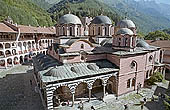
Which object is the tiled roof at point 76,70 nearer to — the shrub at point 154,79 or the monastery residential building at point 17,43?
the shrub at point 154,79

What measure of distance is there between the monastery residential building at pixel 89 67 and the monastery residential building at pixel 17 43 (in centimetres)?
2169

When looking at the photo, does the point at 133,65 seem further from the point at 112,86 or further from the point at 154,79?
the point at 154,79

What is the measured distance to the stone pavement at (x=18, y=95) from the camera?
733 inches

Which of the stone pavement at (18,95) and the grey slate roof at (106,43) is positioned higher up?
the grey slate roof at (106,43)

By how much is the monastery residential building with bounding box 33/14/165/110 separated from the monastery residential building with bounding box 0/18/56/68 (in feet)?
71.1

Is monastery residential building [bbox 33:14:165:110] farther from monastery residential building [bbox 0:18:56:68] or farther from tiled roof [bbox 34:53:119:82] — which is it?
monastery residential building [bbox 0:18:56:68]

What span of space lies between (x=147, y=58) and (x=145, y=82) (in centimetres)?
443

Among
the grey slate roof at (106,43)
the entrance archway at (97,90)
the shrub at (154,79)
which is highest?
the grey slate roof at (106,43)

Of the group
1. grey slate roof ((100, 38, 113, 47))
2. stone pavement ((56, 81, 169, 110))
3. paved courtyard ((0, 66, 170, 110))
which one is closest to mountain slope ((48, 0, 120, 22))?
grey slate roof ((100, 38, 113, 47))

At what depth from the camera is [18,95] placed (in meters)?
21.6

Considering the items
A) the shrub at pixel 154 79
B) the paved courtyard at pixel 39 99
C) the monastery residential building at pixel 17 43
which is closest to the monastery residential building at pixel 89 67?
the shrub at pixel 154 79

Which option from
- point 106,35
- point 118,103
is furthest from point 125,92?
point 106,35

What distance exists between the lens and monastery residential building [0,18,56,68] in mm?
38438

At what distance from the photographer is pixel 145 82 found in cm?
2550
